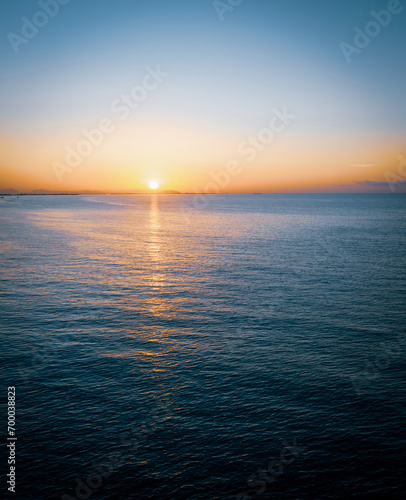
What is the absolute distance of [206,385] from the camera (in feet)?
128

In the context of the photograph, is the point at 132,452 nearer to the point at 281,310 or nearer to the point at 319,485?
the point at 319,485

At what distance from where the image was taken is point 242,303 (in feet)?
213

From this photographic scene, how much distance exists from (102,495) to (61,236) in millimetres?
133564

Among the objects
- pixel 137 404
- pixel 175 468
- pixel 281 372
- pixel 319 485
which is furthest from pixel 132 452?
pixel 281 372

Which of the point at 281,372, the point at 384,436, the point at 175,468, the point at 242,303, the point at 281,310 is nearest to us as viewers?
the point at 175,468

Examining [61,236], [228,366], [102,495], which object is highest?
[61,236]

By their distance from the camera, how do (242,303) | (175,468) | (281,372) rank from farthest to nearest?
(242,303), (281,372), (175,468)

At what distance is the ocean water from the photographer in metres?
27.8

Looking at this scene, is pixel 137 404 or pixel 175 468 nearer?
pixel 175 468

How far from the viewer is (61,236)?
490 feet

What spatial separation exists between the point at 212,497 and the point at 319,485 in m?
7.45

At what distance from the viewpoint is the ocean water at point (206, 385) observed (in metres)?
27.8

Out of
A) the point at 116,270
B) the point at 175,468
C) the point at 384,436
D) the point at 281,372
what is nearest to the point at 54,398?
the point at 175,468

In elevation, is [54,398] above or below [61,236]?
below
